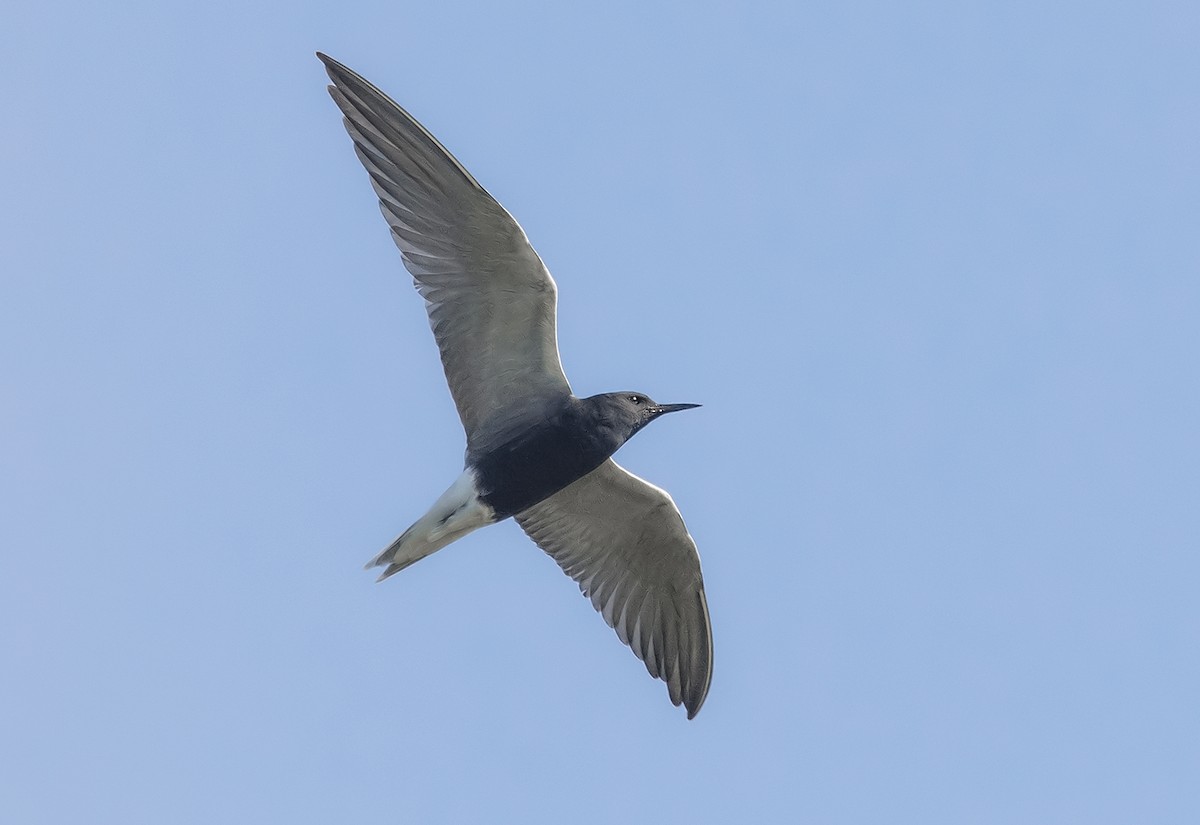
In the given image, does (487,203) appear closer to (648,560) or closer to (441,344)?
(441,344)

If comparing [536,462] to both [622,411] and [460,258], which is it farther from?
[460,258]

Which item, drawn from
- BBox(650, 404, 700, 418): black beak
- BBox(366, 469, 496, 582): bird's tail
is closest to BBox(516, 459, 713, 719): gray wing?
BBox(650, 404, 700, 418): black beak

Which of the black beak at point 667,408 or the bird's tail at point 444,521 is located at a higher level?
the black beak at point 667,408

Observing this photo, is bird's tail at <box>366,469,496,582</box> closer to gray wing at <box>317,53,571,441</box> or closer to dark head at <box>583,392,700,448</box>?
gray wing at <box>317,53,571,441</box>

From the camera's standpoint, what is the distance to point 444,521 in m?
15.9

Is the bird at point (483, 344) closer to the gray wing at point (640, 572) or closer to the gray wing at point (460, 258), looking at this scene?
the gray wing at point (460, 258)

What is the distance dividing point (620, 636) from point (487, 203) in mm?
4730

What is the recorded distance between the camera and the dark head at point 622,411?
15.9 metres

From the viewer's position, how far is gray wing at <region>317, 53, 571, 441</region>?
50.6 feet

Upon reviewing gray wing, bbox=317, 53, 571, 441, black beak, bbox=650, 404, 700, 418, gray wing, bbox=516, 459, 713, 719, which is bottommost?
gray wing, bbox=516, 459, 713, 719

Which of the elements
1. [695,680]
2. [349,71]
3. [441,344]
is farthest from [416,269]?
[695,680]

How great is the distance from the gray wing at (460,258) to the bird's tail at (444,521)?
802 mm

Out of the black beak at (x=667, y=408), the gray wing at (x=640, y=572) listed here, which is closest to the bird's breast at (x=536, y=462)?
the black beak at (x=667, y=408)

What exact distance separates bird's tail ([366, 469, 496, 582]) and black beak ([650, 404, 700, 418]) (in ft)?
5.84
